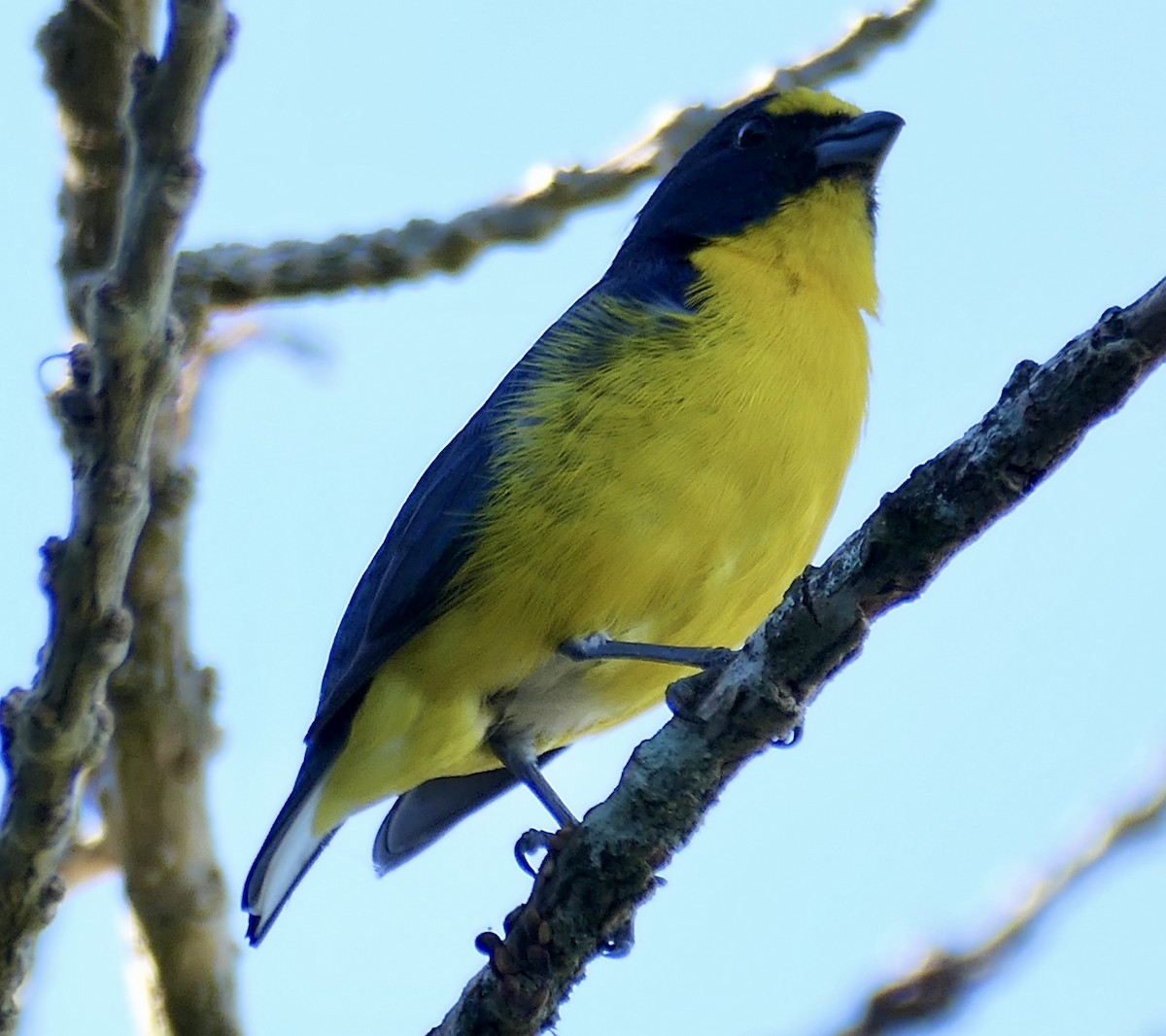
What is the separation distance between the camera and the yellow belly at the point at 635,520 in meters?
3.89

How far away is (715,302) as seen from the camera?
4297 mm

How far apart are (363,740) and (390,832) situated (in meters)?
0.70

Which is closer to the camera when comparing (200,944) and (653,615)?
(200,944)

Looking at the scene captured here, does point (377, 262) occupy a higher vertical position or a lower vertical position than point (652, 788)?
higher

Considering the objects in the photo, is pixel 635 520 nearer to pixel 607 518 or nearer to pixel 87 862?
pixel 607 518

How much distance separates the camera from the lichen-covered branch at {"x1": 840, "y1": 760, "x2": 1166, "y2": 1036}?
2.42m

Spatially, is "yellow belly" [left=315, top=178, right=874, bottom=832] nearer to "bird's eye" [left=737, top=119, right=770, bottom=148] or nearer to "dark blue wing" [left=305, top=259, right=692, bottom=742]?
"dark blue wing" [left=305, top=259, right=692, bottom=742]

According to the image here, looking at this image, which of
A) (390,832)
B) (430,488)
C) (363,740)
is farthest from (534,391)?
(390,832)

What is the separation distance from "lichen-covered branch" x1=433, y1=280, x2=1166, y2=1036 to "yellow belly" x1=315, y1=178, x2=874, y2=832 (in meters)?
0.97

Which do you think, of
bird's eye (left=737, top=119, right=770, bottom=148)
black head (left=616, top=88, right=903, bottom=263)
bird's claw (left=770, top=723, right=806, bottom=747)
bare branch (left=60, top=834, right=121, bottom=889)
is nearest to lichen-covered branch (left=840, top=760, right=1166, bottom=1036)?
bird's claw (left=770, top=723, right=806, bottom=747)

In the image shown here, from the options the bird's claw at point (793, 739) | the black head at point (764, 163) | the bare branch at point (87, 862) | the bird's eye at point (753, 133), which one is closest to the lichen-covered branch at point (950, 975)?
the bird's claw at point (793, 739)

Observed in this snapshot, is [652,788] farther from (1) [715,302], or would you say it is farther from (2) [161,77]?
(1) [715,302]

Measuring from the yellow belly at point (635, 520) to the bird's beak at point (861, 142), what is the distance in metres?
0.55

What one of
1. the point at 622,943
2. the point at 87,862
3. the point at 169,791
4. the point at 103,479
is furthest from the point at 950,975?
the point at 87,862
